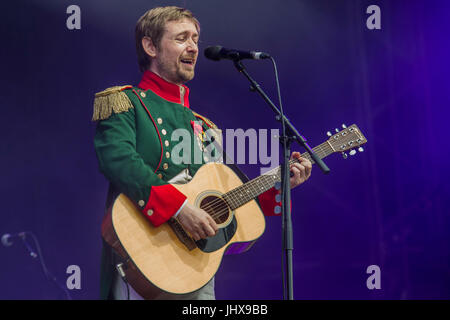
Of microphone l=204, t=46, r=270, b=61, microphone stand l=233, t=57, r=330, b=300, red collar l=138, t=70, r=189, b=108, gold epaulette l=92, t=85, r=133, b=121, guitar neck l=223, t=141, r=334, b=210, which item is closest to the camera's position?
microphone stand l=233, t=57, r=330, b=300

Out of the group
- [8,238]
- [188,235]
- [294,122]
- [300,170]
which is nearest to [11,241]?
[8,238]

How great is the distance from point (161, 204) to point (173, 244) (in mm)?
215

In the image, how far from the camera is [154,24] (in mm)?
2889

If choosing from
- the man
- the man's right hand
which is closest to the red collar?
the man

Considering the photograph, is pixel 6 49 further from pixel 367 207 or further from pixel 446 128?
pixel 446 128

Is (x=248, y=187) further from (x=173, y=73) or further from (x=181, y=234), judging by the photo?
(x=173, y=73)

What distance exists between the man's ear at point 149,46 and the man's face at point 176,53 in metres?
0.03

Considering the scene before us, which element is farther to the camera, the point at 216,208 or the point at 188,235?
the point at 216,208

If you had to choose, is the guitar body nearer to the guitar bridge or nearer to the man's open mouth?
the guitar bridge

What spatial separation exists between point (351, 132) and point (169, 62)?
117cm

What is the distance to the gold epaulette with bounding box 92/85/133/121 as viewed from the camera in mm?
2623

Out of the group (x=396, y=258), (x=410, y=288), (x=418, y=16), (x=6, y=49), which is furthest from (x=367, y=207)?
(x=6, y=49)

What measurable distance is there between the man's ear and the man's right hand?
3.12 feet

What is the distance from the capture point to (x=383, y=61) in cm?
390
